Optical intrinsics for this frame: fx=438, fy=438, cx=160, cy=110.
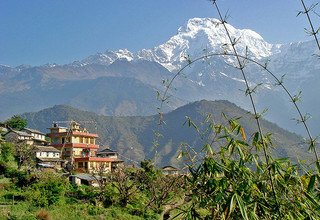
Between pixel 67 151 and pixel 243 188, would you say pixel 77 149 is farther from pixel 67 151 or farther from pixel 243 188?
pixel 243 188

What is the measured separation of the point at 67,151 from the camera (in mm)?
55969

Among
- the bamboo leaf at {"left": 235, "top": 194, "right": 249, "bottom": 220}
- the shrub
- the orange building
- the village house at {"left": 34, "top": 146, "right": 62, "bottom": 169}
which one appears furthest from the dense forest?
the orange building

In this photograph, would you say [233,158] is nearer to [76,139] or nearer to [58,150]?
[58,150]

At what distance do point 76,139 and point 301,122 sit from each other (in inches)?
2181

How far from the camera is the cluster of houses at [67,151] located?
161ft

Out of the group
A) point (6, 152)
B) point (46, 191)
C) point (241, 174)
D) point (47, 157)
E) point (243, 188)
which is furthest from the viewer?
point (47, 157)

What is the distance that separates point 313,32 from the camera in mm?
3258

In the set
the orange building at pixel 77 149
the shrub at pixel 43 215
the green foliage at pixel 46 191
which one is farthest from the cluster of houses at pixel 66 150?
the shrub at pixel 43 215

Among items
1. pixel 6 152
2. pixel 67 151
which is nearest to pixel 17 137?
pixel 67 151

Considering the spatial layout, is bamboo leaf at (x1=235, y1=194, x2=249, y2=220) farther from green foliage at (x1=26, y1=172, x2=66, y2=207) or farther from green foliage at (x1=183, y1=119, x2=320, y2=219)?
green foliage at (x1=26, y1=172, x2=66, y2=207)

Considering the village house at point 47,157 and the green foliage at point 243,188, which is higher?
the green foliage at point 243,188

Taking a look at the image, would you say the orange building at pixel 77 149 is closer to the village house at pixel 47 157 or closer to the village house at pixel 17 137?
the village house at pixel 47 157

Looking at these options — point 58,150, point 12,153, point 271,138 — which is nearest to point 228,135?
point 271,138

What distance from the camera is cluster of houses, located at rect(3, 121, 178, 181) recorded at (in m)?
49.2
